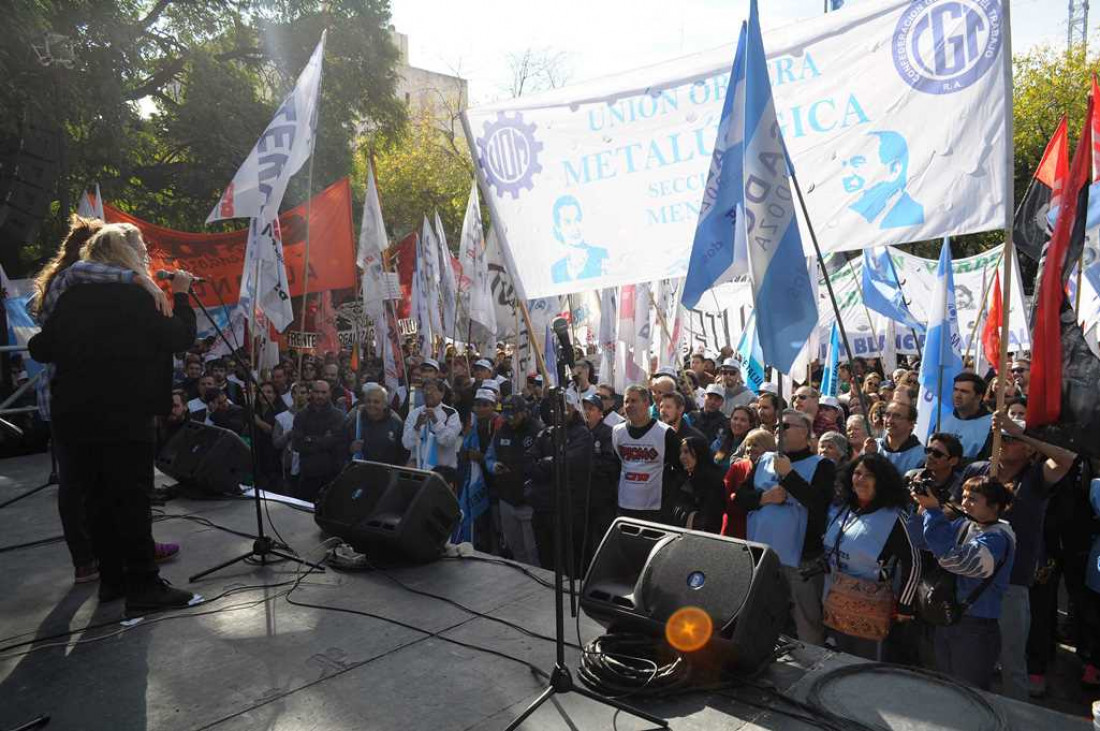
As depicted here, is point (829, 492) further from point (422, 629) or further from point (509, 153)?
point (509, 153)

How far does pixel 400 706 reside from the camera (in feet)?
10.8

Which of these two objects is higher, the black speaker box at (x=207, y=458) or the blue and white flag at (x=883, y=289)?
the blue and white flag at (x=883, y=289)

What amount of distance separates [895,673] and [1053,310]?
6.36ft

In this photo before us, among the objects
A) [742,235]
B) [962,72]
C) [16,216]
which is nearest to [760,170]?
[742,235]

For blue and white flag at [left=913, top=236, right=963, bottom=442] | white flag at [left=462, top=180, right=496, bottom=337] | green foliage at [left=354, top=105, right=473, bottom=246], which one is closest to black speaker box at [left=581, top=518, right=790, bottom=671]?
blue and white flag at [left=913, top=236, right=963, bottom=442]

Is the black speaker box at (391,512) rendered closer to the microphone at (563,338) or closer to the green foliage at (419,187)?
the microphone at (563,338)

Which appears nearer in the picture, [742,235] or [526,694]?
[526,694]

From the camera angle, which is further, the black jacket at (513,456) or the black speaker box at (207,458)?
the black jacket at (513,456)

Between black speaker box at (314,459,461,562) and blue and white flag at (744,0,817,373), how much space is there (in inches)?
87.3

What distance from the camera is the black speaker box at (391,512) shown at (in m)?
4.89

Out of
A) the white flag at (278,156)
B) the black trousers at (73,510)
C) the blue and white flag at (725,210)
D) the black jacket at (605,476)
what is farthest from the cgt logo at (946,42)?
the black trousers at (73,510)

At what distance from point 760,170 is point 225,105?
17.9 metres

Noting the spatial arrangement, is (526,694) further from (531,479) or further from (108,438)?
(531,479)

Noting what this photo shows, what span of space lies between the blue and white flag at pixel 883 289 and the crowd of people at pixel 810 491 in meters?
4.61
